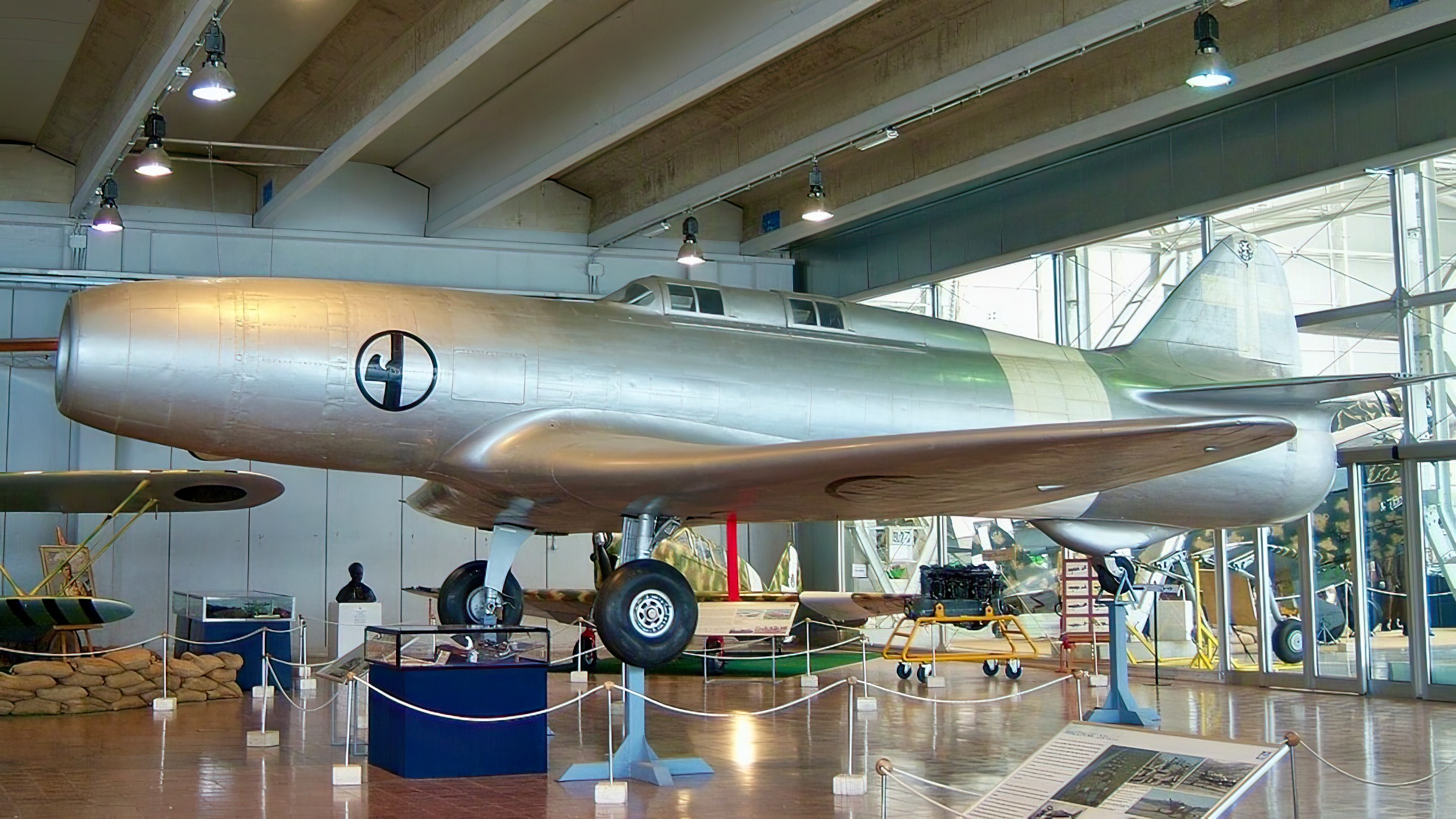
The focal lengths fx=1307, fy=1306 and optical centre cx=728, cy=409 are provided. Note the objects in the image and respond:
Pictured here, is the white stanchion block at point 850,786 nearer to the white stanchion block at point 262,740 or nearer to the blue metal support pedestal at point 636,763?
the blue metal support pedestal at point 636,763

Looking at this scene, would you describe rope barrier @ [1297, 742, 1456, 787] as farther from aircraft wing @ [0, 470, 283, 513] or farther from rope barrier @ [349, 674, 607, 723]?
aircraft wing @ [0, 470, 283, 513]

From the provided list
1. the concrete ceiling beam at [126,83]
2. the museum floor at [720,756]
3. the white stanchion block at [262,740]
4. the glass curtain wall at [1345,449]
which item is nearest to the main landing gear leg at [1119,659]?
the glass curtain wall at [1345,449]

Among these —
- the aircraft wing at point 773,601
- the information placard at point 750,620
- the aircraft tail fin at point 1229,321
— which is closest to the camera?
the aircraft tail fin at point 1229,321

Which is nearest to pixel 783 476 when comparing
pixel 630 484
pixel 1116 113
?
pixel 630 484

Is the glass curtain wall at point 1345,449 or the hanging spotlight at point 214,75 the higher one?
the hanging spotlight at point 214,75

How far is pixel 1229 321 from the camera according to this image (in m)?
12.3

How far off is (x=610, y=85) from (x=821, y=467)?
8.19m

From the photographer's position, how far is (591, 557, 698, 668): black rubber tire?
770cm

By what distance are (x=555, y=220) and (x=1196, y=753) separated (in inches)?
670

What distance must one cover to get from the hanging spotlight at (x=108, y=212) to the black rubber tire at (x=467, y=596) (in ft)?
27.4

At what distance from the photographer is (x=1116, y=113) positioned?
1420cm

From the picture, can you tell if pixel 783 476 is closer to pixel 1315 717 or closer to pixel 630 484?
pixel 630 484

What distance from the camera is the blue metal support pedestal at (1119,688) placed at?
10789 mm

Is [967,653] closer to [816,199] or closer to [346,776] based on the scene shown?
[816,199]
